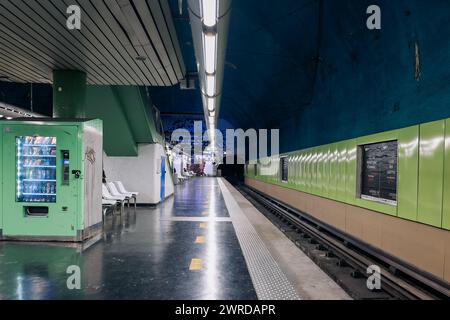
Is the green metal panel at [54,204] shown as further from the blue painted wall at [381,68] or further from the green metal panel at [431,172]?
the blue painted wall at [381,68]

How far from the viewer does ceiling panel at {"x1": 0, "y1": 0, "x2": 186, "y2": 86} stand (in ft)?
12.8

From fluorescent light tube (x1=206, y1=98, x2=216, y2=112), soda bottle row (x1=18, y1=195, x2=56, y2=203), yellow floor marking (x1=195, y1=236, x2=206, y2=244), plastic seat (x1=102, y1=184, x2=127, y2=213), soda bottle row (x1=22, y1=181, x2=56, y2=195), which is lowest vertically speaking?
yellow floor marking (x1=195, y1=236, x2=206, y2=244)

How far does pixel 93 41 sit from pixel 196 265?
3874 mm

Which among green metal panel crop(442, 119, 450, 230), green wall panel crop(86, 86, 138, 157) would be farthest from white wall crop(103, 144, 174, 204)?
green metal panel crop(442, 119, 450, 230)

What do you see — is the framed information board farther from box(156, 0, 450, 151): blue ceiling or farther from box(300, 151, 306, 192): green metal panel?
box(300, 151, 306, 192): green metal panel

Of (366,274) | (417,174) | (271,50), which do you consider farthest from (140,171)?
(417,174)

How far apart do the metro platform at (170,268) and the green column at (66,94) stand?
258 centimetres

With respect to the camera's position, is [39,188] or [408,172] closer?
[408,172]

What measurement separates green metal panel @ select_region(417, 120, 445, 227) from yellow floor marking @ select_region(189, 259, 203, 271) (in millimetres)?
2964

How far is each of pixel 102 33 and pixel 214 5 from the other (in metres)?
1.99

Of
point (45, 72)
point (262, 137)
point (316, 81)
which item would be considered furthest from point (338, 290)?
point (262, 137)

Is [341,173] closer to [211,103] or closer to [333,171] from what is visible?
[333,171]

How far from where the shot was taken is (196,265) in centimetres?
415

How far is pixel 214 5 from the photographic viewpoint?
3568 mm
